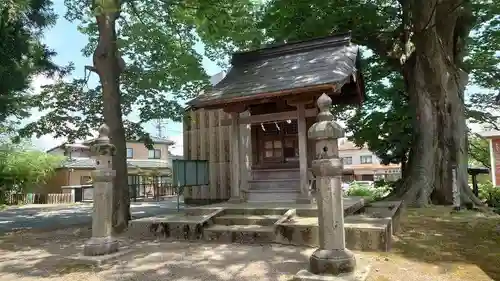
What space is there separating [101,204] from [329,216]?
440 cm

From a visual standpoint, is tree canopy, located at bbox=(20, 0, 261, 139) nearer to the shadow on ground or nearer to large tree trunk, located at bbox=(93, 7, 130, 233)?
large tree trunk, located at bbox=(93, 7, 130, 233)

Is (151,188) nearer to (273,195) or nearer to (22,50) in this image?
(22,50)

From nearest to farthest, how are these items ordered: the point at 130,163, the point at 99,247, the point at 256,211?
the point at 99,247 < the point at 256,211 < the point at 130,163

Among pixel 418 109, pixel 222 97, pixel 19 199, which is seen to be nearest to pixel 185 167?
pixel 222 97

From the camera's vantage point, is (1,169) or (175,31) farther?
(1,169)

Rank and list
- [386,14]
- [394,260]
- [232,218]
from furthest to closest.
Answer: [386,14] < [232,218] < [394,260]

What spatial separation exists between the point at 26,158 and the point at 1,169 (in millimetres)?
1855

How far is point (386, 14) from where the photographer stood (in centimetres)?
1505

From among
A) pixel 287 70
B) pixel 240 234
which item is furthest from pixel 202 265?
pixel 287 70

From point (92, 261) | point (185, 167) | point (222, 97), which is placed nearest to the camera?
point (92, 261)

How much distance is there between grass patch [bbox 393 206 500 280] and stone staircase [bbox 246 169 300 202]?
2978 millimetres

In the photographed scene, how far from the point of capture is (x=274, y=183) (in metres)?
10.6

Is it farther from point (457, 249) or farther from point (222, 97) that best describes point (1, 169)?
point (457, 249)

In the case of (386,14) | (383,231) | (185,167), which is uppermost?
(386,14)
